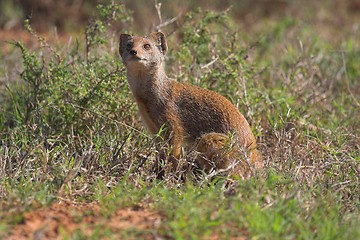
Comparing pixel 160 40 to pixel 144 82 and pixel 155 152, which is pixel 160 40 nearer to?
pixel 144 82

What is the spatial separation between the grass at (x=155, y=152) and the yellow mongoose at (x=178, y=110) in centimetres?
19

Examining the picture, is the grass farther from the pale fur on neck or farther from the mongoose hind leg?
the pale fur on neck

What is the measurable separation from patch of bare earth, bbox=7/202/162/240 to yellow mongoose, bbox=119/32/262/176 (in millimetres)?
1221

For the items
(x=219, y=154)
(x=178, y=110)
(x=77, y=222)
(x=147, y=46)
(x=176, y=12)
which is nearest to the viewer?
(x=77, y=222)

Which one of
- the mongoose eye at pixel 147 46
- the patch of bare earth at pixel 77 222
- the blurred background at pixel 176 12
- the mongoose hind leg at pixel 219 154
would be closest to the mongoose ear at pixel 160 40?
the mongoose eye at pixel 147 46

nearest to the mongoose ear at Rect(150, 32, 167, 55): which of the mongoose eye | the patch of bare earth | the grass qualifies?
the mongoose eye

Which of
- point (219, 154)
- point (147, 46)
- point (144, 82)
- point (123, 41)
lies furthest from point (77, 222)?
point (123, 41)

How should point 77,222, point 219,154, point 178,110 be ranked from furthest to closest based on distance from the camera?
point 178,110 < point 219,154 < point 77,222

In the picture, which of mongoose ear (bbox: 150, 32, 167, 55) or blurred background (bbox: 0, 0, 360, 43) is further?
blurred background (bbox: 0, 0, 360, 43)

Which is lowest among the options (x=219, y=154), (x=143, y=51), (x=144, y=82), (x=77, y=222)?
(x=219, y=154)

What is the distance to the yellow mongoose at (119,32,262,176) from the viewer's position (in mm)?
5184

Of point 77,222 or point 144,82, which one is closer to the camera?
point 77,222

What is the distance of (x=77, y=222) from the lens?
3855 mm

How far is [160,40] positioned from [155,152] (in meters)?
0.91
